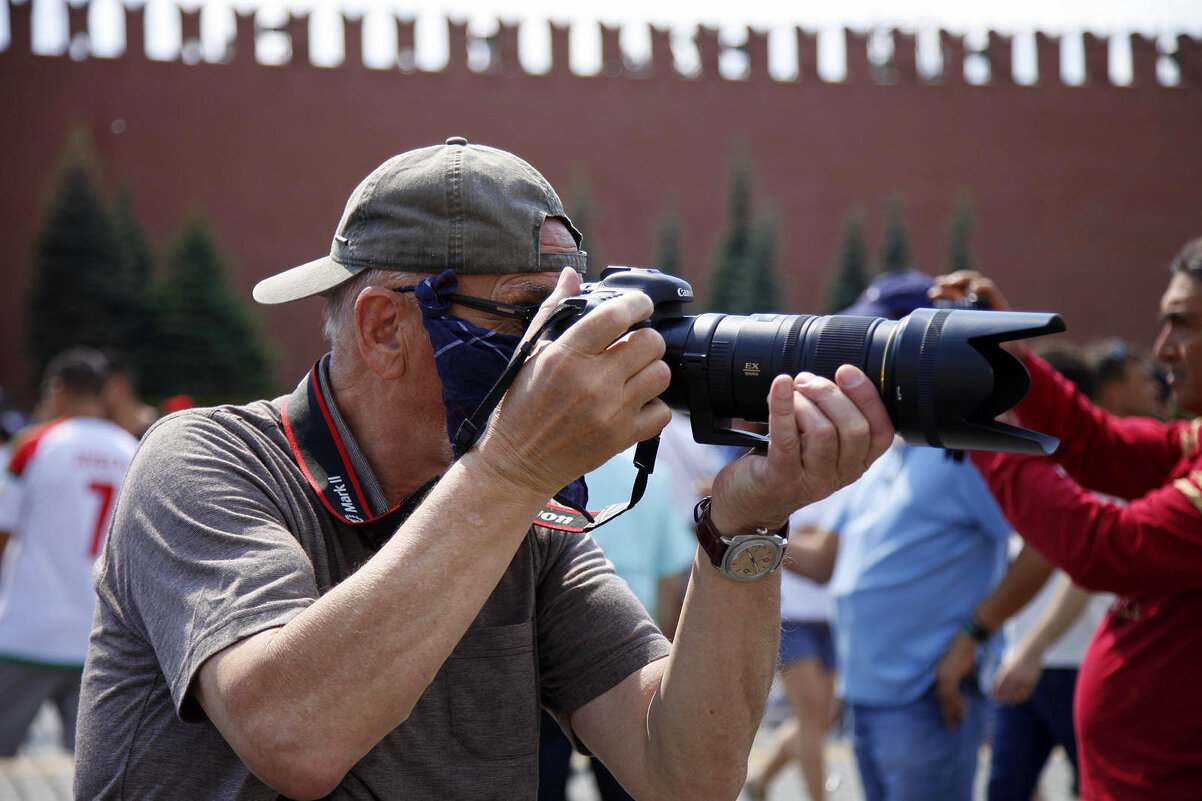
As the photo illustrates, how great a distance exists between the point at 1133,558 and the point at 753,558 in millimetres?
1293

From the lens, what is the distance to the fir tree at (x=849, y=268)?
29156mm

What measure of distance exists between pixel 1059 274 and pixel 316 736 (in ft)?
105

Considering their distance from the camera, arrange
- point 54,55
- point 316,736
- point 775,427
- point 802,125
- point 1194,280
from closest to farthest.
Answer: point 316,736, point 775,427, point 1194,280, point 54,55, point 802,125

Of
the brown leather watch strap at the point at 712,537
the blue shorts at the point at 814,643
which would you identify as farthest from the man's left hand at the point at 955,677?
the brown leather watch strap at the point at 712,537

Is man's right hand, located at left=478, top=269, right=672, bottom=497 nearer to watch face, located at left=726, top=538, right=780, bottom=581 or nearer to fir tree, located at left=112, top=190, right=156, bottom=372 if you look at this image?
watch face, located at left=726, top=538, right=780, bottom=581

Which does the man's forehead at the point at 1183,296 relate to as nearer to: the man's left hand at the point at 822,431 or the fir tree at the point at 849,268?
the man's left hand at the point at 822,431

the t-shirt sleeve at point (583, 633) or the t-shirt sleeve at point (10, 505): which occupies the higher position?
the t-shirt sleeve at point (583, 633)

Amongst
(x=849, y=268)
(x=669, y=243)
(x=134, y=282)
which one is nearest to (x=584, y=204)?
(x=669, y=243)

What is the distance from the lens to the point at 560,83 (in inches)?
1171

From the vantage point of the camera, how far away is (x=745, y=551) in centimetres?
156

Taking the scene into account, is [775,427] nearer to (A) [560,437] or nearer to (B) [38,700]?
(A) [560,437]

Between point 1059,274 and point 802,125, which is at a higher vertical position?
point 802,125

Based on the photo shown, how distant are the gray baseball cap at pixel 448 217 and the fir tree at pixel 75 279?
83.5 ft

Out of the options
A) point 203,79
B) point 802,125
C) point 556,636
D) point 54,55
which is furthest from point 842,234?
point 556,636
